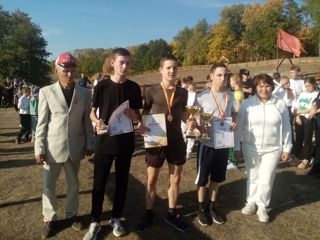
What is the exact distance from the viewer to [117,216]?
470 cm

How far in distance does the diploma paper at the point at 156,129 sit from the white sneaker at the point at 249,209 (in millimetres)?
1784

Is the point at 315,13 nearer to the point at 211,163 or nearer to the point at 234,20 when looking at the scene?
the point at 234,20

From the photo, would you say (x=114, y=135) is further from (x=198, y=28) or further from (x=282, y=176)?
(x=198, y=28)

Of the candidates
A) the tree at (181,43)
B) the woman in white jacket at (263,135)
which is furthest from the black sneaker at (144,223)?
the tree at (181,43)

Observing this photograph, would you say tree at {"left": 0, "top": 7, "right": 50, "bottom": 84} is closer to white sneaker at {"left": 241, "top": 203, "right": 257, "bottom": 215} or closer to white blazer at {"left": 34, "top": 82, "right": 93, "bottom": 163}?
white blazer at {"left": 34, "top": 82, "right": 93, "bottom": 163}

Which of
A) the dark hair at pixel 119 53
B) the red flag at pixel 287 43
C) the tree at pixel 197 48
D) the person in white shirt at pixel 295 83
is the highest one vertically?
the tree at pixel 197 48

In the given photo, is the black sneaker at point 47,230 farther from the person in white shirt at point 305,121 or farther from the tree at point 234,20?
the tree at point 234,20

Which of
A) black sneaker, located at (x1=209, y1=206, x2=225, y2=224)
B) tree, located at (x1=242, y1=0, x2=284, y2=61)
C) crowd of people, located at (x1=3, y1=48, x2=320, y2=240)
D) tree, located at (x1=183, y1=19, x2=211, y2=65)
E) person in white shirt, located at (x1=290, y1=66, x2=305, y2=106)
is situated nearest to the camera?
crowd of people, located at (x1=3, y1=48, x2=320, y2=240)

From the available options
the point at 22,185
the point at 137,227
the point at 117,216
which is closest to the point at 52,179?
the point at 117,216

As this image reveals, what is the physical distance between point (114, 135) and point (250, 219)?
2.40m

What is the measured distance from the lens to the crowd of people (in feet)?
14.2

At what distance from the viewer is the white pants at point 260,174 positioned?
16.8ft

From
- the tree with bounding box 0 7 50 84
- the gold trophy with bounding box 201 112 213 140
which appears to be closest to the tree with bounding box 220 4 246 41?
the tree with bounding box 0 7 50 84

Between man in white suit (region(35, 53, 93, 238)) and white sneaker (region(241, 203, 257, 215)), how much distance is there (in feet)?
7.84
